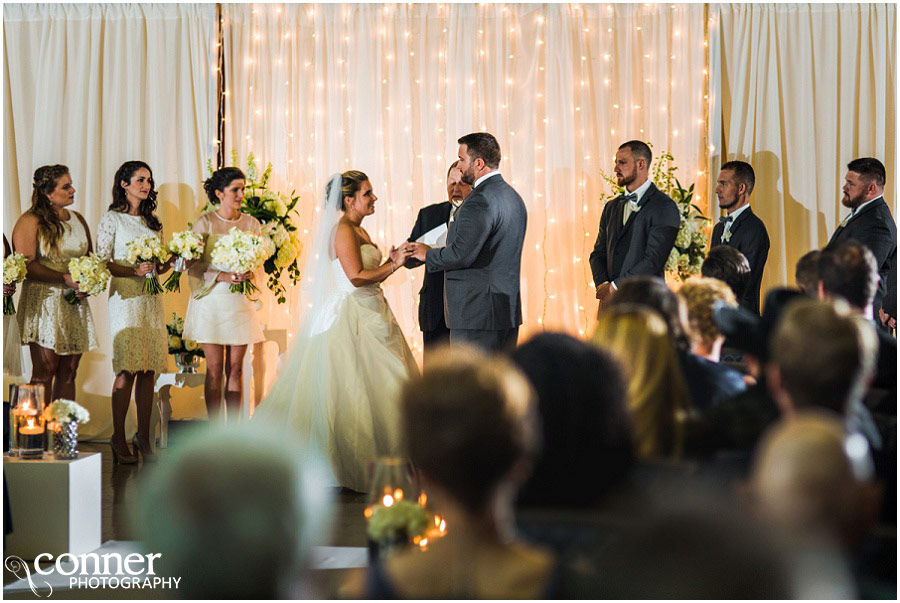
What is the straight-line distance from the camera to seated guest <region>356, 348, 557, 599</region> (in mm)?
1135

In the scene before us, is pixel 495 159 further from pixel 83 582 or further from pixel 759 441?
pixel 759 441

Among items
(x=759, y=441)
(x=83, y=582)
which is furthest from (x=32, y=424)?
(x=759, y=441)

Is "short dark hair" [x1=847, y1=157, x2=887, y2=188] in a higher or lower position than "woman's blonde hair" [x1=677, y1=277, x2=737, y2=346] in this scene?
higher

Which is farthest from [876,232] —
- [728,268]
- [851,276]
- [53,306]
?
[53,306]

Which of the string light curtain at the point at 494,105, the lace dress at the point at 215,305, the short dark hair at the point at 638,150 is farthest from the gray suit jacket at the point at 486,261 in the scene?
the string light curtain at the point at 494,105

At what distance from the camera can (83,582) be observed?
350 centimetres

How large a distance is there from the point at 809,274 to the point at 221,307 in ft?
13.0

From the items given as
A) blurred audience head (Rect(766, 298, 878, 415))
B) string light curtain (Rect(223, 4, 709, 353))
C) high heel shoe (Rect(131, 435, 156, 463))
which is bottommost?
high heel shoe (Rect(131, 435, 156, 463))

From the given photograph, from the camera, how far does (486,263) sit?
5.11 metres

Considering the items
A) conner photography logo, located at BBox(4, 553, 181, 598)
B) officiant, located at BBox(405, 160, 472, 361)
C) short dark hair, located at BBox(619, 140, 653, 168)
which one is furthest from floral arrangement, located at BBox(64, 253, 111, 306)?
short dark hair, located at BBox(619, 140, 653, 168)

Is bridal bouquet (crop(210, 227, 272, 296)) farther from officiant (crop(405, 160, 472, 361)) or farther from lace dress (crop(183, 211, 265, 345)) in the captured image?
officiant (crop(405, 160, 472, 361))

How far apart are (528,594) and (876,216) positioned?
4.66m

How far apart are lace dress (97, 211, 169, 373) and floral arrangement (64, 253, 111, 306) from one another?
17 cm

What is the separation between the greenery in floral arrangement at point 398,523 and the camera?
8.04 ft
